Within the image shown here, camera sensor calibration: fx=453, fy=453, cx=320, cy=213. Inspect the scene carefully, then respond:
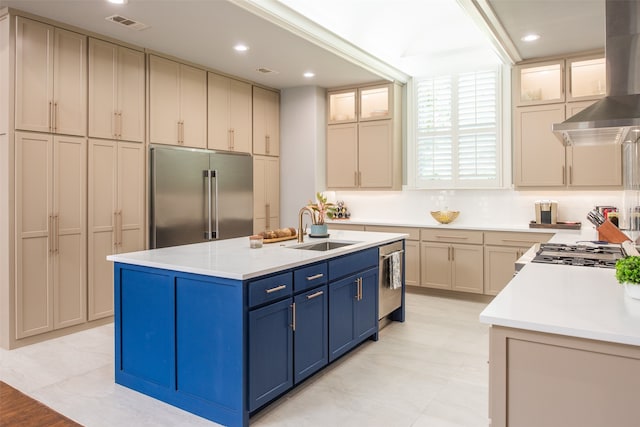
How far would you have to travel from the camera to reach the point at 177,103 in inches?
196

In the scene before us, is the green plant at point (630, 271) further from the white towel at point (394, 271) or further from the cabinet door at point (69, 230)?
the cabinet door at point (69, 230)

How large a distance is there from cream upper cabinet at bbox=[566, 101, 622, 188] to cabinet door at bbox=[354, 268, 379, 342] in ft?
8.90

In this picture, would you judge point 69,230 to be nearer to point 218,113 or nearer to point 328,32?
point 218,113

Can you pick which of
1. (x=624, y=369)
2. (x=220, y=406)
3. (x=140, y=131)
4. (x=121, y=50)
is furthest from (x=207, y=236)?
(x=624, y=369)

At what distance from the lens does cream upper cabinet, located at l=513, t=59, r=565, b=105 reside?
5.11 m

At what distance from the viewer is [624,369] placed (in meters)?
1.41

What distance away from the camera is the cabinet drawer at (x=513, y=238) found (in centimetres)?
489

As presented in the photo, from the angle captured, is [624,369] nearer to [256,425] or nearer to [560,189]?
[256,425]

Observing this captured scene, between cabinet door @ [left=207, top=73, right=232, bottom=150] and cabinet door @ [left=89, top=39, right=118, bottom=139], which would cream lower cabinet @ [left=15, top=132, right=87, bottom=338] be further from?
cabinet door @ [left=207, top=73, right=232, bottom=150]

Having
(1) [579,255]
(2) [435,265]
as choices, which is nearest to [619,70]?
(1) [579,255]

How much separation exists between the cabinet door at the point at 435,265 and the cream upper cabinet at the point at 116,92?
138 inches

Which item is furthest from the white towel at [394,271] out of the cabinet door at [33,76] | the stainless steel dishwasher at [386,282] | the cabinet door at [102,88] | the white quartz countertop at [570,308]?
the cabinet door at [33,76]

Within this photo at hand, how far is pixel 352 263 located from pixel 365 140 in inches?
123

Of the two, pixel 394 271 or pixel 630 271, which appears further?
pixel 394 271
